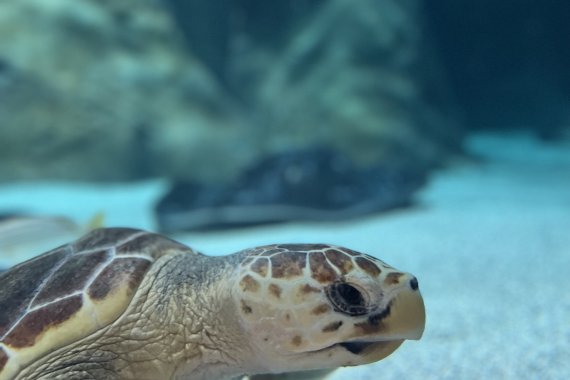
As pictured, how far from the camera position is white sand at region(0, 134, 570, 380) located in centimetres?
154

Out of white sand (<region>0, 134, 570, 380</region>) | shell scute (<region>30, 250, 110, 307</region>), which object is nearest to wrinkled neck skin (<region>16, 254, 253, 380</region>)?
shell scute (<region>30, 250, 110, 307</region>)

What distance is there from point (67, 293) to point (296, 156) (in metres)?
3.91

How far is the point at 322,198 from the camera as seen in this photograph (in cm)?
457

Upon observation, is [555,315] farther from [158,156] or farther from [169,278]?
[158,156]

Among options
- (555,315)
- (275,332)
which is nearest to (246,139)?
(555,315)

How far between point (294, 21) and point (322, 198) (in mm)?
3759

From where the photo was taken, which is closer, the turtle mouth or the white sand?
the turtle mouth

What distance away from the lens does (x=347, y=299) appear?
1075mm

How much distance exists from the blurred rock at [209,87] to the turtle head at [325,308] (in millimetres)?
4050

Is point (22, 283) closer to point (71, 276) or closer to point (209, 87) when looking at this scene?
point (71, 276)

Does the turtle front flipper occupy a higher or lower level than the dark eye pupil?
lower

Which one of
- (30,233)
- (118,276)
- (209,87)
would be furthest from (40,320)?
(209,87)

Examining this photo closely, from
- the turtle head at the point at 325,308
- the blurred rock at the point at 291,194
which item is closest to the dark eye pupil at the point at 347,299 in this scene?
the turtle head at the point at 325,308

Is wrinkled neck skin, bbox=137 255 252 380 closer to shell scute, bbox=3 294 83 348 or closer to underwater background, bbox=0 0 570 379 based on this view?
shell scute, bbox=3 294 83 348
